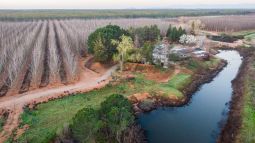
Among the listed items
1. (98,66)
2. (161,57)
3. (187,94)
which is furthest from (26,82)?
(187,94)

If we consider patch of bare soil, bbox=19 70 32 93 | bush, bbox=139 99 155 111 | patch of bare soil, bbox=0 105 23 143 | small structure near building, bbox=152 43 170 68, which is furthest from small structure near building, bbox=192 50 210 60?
patch of bare soil, bbox=0 105 23 143

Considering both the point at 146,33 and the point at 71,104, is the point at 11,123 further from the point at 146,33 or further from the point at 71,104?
the point at 146,33

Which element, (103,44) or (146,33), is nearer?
(103,44)

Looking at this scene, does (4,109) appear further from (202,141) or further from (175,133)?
(202,141)

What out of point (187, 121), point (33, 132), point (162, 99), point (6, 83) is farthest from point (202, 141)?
point (6, 83)

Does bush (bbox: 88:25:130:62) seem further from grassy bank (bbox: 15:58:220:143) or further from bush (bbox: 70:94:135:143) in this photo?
bush (bbox: 70:94:135:143)
